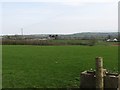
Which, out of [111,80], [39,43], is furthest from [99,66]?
[39,43]

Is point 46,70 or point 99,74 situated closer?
point 99,74

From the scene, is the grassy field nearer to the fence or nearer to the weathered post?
the fence

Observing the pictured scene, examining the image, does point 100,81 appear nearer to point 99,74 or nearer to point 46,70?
point 99,74

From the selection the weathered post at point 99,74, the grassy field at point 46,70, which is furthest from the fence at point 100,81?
the grassy field at point 46,70

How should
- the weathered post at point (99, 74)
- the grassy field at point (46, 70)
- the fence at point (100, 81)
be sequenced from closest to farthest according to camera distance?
the weathered post at point (99, 74) < the fence at point (100, 81) < the grassy field at point (46, 70)

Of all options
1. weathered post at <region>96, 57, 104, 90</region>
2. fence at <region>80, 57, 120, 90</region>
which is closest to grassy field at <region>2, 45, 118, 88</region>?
fence at <region>80, 57, 120, 90</region>

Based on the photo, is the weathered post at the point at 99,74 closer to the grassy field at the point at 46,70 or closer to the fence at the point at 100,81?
the fence at the point at 100,81

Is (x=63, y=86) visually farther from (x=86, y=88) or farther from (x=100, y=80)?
(x=100, y=80)

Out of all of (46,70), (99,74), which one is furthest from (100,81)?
(46,70)

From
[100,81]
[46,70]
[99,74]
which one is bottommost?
[46,70]

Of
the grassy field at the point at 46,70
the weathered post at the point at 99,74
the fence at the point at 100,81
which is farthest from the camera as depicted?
the grassy field at the point at 46,70

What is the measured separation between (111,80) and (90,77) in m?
0.58

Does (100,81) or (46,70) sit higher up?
(100,81)

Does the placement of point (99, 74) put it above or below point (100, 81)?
above
